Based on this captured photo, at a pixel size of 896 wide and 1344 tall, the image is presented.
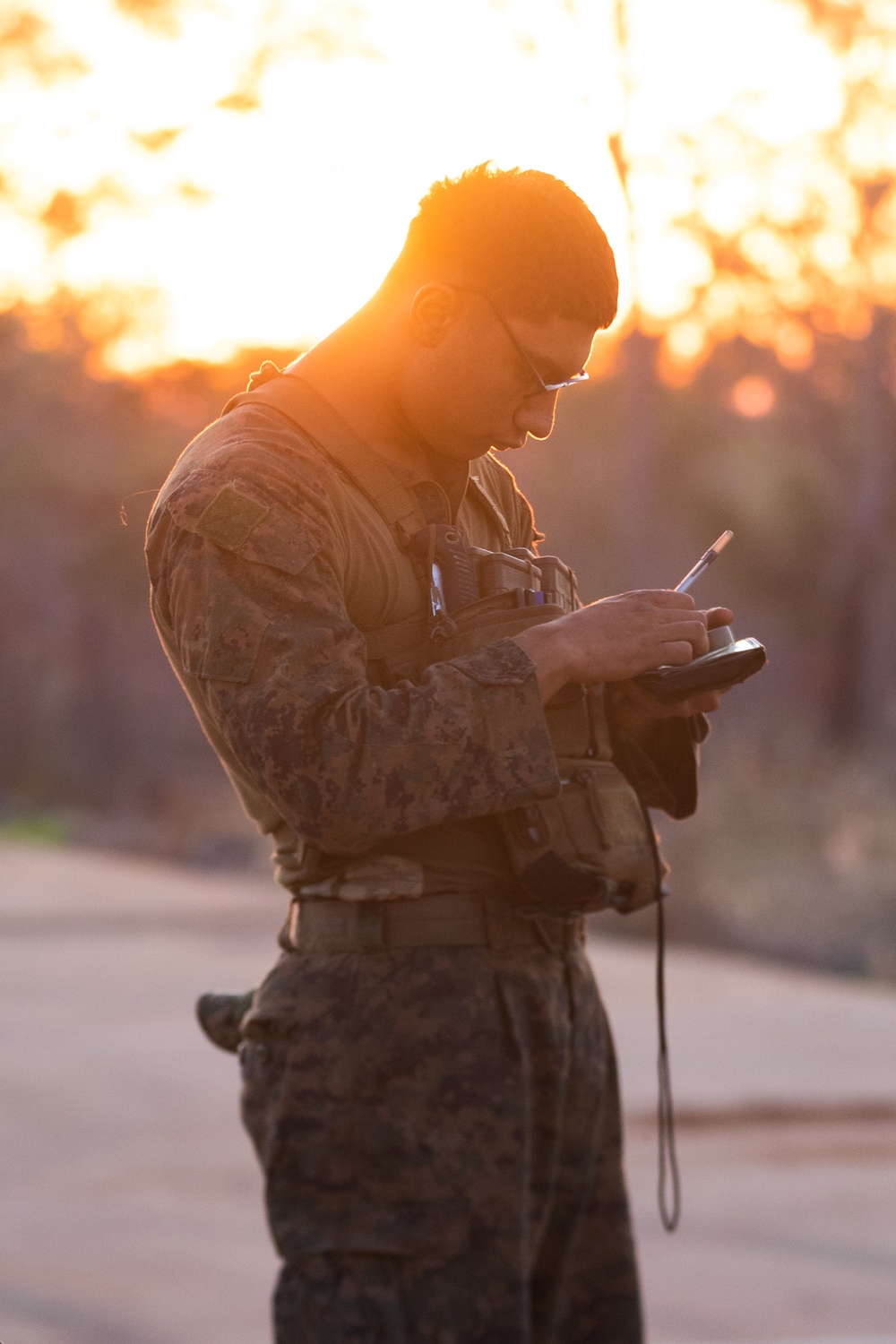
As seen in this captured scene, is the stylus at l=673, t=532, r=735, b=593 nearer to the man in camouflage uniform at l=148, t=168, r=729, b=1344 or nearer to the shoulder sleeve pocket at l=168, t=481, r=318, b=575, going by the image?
the man in camouflage uniform at l=148, t=168, r=729, b=1344

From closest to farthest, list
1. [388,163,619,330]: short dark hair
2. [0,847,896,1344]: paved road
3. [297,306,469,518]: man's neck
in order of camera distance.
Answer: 1. [388,163,619,330]: short dark hair
2. [297,306,469,518]: man's neck
3. [0,847,896,1344]: paved road

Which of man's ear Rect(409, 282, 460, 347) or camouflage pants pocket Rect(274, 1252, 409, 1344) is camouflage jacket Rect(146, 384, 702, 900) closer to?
man's ear Rect(409, 282, 460, 347)

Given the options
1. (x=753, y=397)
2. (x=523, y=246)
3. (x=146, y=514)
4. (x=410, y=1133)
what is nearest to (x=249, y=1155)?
(x=410, y=1133)

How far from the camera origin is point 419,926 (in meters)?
2.06

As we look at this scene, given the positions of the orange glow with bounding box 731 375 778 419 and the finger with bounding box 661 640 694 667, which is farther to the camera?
the orange glow with bounding box 731 375 778 419

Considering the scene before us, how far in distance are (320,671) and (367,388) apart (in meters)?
0.40

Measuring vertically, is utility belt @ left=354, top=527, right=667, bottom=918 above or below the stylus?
below

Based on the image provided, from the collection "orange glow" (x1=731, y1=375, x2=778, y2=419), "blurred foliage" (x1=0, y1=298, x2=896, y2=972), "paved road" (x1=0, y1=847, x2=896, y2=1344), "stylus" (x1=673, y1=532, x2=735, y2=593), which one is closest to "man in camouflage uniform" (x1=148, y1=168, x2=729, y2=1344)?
"stylus" (x1=673, y1=532, x2=735, y2=593)

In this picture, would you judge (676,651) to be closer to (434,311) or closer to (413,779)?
(413,779)

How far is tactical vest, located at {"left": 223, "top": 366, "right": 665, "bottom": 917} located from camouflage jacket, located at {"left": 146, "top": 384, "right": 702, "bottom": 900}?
0.03 meters

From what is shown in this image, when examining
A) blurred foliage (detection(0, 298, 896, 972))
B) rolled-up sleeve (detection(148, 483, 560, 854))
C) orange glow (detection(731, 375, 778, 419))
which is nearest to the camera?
rolled-up sleeve (detection(148, 483, 560, 854))

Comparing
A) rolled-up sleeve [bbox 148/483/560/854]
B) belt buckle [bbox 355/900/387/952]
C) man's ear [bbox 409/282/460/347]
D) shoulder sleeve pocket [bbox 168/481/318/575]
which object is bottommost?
belt buckle [bbox 355/900/387/952]

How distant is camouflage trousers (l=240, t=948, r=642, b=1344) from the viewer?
1.99 metres

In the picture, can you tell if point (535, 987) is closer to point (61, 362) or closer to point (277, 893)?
point (277, 893)
